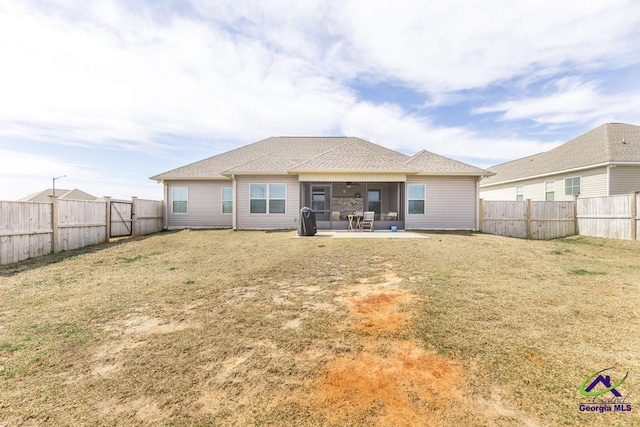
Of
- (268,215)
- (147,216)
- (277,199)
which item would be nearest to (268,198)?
(277,199)

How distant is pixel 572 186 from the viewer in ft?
53.1

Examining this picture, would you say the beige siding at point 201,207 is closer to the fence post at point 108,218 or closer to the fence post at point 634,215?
the fence post at point 108,218

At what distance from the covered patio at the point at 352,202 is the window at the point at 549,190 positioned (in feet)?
32.3

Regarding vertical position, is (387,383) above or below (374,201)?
below

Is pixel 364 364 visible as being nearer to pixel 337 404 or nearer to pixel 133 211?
pixel 337 404

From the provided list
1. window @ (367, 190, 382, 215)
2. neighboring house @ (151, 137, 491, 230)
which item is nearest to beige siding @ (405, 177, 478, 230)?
neighboring house @ (151, 137, 491, 230)

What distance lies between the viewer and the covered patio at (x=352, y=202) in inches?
603

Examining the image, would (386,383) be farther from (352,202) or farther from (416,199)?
(352,202)

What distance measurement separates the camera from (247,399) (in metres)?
2.34

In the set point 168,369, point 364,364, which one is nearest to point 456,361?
point 364,364

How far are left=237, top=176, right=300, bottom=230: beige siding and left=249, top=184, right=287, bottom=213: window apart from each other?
0.19 meters

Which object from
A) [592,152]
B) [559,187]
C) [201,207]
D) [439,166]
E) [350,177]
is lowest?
[201,207]

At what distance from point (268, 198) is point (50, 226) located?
338 inches

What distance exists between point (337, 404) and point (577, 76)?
1704 cm
